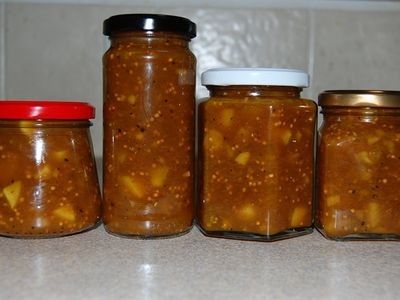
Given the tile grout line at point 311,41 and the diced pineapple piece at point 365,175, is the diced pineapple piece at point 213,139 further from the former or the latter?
the tile grout line at point 311,41

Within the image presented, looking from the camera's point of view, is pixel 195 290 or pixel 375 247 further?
pixel 375 247

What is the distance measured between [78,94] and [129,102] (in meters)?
0.27

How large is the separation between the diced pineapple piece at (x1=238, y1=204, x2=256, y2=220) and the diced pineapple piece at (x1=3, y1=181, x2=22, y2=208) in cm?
27

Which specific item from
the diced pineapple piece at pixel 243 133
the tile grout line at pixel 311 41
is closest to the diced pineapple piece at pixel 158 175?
the diced pineapple piece at pixel 243 133

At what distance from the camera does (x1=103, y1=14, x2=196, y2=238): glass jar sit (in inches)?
25.6

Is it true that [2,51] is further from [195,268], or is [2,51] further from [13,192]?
[195,268]

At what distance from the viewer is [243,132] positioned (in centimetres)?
65

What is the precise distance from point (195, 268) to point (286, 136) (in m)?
0.20

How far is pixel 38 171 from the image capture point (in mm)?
655

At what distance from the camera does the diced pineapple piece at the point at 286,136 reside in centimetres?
65

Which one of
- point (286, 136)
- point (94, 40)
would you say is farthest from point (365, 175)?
point (94, 40)

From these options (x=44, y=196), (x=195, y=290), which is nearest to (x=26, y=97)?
(x=44, y=196)

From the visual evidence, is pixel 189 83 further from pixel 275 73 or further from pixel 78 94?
pixel 78 94

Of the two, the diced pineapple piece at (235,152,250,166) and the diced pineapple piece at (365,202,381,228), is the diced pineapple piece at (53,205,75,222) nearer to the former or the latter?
the diced pineapple piece at (235,152,250,166)
